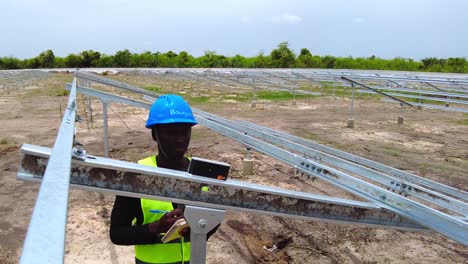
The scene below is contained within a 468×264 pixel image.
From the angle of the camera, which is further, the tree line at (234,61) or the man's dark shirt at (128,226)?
the tree line at (234,61)

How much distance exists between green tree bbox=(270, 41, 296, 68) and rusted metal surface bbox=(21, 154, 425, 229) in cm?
3733

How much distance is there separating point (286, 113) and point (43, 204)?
488 inches

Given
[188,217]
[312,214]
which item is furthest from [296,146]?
[188,217]

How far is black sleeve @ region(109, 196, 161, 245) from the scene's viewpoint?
164 cm

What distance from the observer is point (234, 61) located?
4253cm

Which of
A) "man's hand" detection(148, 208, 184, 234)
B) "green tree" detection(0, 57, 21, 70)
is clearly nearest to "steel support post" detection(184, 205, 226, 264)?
"man's hand" detection(148, 208, 184, 234)

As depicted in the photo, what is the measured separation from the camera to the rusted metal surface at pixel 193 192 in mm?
1021

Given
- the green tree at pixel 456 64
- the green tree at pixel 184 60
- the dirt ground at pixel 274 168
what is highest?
the green tree at pixel 184 60

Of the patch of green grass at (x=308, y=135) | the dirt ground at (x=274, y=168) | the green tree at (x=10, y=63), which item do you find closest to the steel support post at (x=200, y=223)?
the dirt ground at (x=274, y=168)

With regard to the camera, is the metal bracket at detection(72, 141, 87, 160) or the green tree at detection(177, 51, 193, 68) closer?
the metal bracket at detection(72, 141, 87, 160)

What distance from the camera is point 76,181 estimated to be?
3.36 feet

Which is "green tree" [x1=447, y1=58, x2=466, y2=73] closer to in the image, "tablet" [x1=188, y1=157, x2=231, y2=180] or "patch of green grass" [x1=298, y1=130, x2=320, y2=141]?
"patch of green grass" [x1=298, y1=130, x2=320, y2=141]

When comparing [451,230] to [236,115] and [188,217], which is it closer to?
[188,217]

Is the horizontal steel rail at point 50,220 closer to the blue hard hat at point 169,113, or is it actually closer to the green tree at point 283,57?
the blue hard hat at point 169,113
